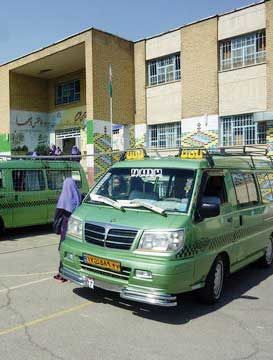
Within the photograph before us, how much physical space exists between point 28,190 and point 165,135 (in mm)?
13297

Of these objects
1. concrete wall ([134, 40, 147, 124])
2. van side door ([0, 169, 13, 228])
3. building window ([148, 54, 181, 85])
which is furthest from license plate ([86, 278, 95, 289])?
concrete wall ([134, 40, 147, 124])

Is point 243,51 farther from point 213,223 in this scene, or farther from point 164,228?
point 164,228

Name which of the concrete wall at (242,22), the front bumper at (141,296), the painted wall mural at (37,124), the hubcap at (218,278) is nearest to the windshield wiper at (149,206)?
the front bumper at (141,296)

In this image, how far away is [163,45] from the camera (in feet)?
75.1

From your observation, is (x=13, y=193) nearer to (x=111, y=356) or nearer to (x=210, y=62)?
(x=111, y=356)

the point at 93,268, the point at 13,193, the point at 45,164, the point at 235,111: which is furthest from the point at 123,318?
the point at 235,111

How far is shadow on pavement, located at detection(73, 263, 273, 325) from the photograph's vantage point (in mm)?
5163

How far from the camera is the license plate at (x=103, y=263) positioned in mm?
5016

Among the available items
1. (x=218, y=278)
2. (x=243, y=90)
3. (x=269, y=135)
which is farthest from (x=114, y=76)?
(x=218, y=278)

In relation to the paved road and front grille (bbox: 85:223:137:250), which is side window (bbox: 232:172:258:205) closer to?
the paved road

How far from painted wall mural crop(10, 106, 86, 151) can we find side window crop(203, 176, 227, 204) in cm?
2033

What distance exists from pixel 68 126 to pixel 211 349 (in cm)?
2384

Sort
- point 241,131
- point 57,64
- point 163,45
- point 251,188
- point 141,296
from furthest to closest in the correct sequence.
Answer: point 57,64 → point 163,45 → point 241,131 → point 251,188 → point 141,296

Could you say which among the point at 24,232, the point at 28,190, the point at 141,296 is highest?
the point at 28,190
